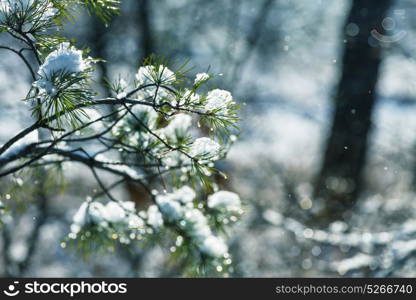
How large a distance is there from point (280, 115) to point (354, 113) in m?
0.95

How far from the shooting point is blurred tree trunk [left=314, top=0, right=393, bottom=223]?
4.31m

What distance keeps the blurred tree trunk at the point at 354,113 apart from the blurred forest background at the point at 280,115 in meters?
0.01

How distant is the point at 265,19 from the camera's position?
527cm

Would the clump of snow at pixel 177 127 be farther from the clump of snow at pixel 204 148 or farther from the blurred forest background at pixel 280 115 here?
the blurred forest background at pixel 280 115

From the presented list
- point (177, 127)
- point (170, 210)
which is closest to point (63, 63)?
point (177, 127)

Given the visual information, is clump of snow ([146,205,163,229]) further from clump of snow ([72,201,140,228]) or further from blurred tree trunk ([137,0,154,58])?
blurred tree trunk ([137,0,154,58])

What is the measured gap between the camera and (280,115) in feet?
16.6

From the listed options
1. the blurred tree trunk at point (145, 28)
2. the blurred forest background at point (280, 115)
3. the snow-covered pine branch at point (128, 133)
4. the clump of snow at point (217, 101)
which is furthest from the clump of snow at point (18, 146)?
the blurred tree trunk at point (145, 28)

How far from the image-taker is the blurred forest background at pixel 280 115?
4.26 meters

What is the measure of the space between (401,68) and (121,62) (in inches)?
114

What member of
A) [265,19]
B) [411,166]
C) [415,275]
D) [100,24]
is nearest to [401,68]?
[411,166]

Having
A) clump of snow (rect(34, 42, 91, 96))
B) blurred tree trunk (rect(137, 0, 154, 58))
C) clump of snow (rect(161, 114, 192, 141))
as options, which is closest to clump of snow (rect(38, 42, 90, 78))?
clump of snow (rect(34, 42, 91, 96))

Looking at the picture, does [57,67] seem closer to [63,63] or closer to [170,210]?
[63,63]

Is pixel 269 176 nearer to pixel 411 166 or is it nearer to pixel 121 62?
pixel 411 166
